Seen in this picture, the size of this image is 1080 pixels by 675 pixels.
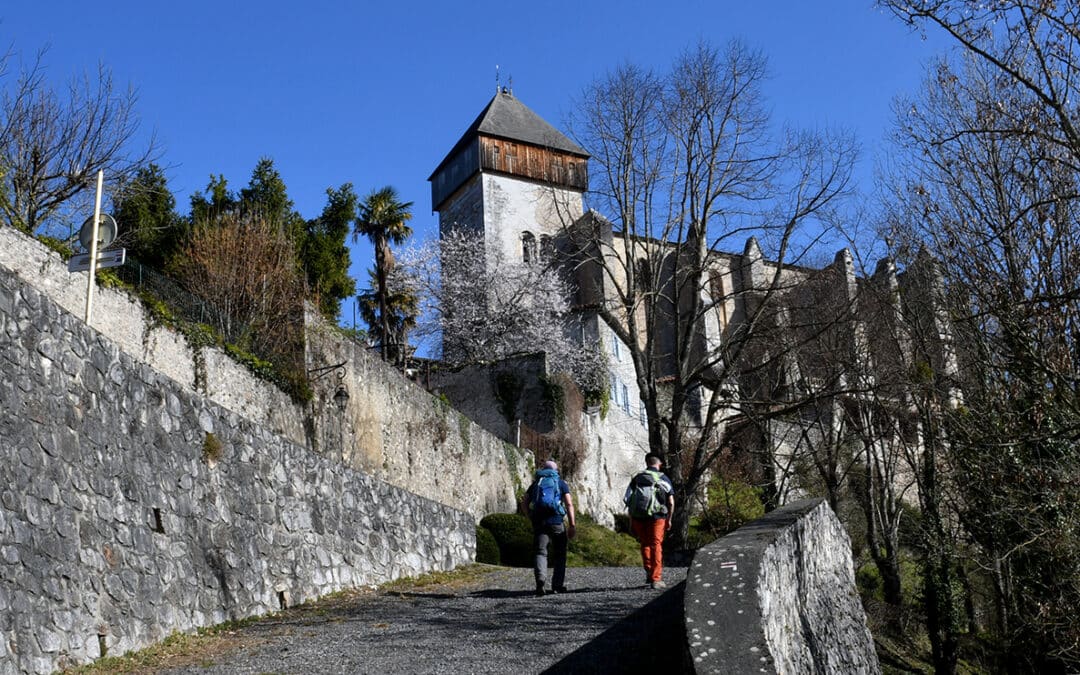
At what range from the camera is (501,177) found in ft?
193

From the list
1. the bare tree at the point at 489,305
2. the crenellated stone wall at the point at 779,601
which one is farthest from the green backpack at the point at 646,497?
the bare tree at the point at 489,305

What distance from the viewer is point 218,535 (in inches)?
403

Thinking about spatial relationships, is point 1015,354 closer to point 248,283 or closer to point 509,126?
point 248,283

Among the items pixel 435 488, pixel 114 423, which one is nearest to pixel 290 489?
pixel 114 423

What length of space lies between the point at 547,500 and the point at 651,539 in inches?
48.8

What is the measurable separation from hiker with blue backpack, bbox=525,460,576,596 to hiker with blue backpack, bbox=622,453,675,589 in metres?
0.79

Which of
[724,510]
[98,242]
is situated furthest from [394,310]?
[98,242]

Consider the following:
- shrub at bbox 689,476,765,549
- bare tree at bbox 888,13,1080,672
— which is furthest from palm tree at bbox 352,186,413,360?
bare tree at bbox 888,13,1080,672

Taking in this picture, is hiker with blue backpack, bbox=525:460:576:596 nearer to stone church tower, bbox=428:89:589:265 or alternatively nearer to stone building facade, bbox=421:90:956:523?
stone building facade, bbox=421:90:956:523

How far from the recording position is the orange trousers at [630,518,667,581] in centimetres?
1168

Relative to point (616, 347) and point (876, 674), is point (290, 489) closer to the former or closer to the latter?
point (876, 674)

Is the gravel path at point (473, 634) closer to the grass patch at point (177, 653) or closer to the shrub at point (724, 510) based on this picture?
the grass patch at point (177, 653)

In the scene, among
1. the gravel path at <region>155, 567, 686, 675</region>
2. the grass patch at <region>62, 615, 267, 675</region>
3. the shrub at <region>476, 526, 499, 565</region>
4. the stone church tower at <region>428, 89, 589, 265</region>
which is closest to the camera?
the grass patch at <region>62, 615, 267, 675</region>

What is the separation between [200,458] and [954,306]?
9.73m
